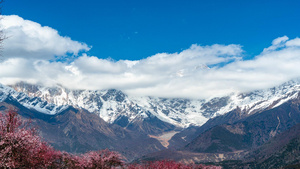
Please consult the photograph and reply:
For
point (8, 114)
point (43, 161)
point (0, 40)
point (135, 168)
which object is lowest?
point (135, 168)

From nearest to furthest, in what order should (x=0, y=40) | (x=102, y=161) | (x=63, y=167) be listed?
(x=0, y=40), (x=102, y=161), (x=63, y=167)

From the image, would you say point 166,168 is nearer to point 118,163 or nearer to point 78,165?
point 118,163

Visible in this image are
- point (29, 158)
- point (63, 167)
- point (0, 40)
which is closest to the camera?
point (0, 40)

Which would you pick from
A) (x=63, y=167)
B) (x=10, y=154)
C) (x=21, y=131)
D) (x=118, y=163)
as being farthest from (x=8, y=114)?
(x=63, y=167)

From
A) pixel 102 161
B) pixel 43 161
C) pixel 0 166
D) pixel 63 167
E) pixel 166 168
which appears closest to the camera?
pixel 0 166

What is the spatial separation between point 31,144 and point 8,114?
21.3ft

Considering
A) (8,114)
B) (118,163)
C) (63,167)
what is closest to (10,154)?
(8,114)

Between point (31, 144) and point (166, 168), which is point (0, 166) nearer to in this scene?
point (31, 144)

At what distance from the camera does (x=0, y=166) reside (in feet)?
149

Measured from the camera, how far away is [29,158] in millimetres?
49188

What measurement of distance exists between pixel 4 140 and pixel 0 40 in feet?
62.2

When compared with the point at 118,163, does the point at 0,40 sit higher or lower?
higher

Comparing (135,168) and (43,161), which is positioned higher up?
(43,161)

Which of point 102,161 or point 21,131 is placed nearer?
point 21,131
